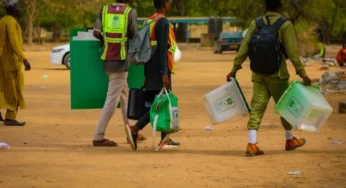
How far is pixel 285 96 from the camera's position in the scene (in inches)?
407

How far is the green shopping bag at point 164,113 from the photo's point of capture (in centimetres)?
1075

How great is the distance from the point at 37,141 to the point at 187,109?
5.93 metres

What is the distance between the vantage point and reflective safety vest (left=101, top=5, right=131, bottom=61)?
37.0 ft

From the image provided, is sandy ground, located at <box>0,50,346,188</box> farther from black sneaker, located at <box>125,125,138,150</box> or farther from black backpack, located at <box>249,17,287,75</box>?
black backpack, located at <box>249,17,287,75</box>

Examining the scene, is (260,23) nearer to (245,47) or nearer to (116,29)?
(245,47)

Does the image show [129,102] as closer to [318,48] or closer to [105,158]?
[105,158]

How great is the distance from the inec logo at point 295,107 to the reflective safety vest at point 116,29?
7.06 feet

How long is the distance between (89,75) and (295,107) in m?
2.95

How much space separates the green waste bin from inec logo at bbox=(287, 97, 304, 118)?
7.95 feet

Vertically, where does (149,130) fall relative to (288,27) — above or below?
below

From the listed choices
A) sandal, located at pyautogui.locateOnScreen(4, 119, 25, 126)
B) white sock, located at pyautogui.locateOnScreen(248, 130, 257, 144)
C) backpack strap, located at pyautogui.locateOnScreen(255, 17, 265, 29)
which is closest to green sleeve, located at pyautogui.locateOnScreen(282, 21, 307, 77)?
backpack strap, located at pyautogui.locateOnScreen(255, 17, 265, 29)

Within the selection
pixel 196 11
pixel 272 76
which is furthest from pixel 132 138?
pixel 196 11

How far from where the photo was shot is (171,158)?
34.2ft

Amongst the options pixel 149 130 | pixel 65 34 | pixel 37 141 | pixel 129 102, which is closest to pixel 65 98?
pixel 149 130
